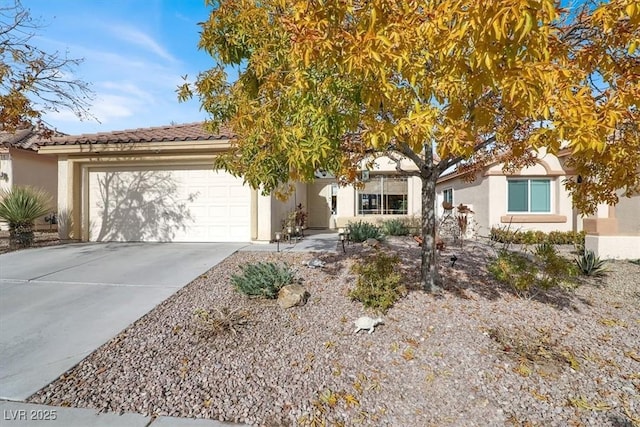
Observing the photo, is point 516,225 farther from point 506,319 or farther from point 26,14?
point 26,14

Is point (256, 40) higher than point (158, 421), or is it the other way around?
point (256, 40)

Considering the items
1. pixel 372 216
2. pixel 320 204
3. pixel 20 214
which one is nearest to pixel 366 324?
pixel 20 214

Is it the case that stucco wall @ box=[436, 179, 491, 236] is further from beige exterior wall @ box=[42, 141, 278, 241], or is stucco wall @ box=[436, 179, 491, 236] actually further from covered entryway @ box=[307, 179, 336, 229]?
beige exterior wall @ box=[42, 141, 278, 241]

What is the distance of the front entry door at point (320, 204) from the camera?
672 inches

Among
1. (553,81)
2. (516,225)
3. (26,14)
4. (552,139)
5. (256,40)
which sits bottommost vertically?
(516,225)

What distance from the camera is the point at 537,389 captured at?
3326 mm

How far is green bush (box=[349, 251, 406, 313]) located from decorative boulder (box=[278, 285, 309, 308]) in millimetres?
786

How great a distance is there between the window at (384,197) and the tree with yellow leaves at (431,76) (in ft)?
36.5

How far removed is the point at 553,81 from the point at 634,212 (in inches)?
403

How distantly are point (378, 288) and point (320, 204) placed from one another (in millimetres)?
12114

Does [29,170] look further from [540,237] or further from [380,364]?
[540,237]

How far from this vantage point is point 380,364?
3.76m

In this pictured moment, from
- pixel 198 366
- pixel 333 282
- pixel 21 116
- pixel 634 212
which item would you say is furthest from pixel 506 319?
pixel 21 116

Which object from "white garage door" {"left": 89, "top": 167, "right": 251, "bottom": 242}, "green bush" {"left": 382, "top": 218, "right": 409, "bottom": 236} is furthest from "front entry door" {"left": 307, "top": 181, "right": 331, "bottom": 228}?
"white garage door" {"left": 89, "top": 167, "right": 251, "bottom": 242}
